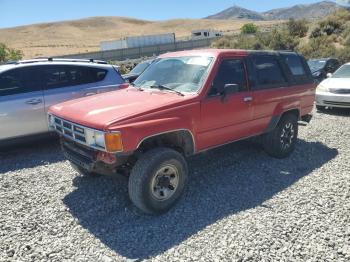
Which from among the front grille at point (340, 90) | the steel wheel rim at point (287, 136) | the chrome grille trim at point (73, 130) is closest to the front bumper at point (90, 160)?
the chrome grille trim at point (73, 130)

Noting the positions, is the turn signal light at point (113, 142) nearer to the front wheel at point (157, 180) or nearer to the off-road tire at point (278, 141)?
the front wheel at point (157, 180)

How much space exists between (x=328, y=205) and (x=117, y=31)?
172 meters

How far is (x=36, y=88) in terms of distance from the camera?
6.59 m

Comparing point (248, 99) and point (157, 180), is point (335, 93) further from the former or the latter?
point (157, 180)

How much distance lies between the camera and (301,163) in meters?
6.06

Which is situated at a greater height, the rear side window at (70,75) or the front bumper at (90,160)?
the rear side window at (70,75)

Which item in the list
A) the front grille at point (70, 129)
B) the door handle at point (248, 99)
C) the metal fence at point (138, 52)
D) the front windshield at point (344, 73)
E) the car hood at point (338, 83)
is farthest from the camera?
the metal fence at point (138, 52)

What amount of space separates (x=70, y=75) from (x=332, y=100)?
6871 millimetres

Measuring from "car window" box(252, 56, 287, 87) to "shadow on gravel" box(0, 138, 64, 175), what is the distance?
3.65 m

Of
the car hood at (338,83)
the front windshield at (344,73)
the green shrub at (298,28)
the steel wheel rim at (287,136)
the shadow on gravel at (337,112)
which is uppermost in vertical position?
the green shrub at (298,28)

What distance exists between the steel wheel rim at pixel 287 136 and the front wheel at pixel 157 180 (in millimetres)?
2440

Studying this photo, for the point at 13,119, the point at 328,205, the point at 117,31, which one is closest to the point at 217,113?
the point at 328,205

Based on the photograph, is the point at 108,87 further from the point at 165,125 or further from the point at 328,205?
the point at 328,205

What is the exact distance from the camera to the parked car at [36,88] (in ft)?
20.5
